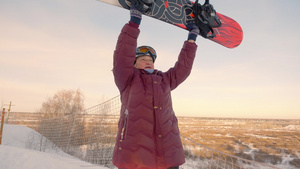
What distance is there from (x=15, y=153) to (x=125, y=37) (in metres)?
5.07

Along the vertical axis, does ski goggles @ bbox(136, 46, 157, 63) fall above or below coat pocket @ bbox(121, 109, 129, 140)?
above

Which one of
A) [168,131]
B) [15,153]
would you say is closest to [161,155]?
[168,131]

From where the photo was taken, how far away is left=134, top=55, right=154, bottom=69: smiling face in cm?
153

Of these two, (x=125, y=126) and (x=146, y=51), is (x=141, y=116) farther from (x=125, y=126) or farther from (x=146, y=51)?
(x=146, y=51)

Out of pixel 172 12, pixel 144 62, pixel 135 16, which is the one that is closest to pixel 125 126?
pixel 144 62

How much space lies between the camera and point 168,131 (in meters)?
1.22

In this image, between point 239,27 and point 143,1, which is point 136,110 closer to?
point 143,1

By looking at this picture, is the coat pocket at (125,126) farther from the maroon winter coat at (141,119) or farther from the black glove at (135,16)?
the black glove at (135,16)

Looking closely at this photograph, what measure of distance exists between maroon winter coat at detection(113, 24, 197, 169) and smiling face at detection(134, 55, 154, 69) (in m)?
0.14

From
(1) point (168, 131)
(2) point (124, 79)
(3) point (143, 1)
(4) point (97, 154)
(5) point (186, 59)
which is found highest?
(3) point (143, 1)

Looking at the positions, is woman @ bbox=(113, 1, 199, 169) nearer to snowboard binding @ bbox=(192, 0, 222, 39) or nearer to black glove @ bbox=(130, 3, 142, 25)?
black glove @ bbox=(130, 3, 142, 25)

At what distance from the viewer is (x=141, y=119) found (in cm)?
121

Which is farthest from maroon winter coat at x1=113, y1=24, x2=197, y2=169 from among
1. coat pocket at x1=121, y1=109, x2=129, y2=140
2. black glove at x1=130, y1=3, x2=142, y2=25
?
black glove at x1=130, y1=3, x2=142, y2=25

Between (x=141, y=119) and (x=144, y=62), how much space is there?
1.85ft
